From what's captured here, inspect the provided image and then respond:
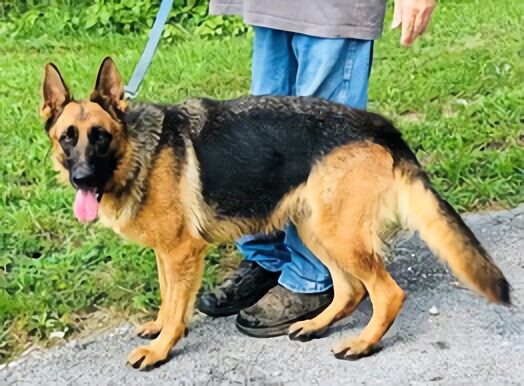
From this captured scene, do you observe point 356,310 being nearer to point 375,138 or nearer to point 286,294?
point 286,294

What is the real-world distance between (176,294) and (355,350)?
747mm

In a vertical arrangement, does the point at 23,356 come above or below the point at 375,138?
below

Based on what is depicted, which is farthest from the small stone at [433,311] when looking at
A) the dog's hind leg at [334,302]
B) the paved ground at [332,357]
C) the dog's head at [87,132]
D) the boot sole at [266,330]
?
the dog's head at [87,132]

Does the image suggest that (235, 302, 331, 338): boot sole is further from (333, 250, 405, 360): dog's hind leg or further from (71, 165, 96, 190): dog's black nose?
(71, 165, 96, 190): dog's black nose

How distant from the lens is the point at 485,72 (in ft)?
23.8

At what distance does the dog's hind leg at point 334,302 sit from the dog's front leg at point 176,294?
0.46 meters

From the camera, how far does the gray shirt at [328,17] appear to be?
3.72m

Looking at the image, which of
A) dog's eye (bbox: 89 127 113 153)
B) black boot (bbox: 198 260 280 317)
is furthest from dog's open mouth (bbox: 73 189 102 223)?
black boot (bbox: 198 260 280 317)

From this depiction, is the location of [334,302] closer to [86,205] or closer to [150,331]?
[150,331]

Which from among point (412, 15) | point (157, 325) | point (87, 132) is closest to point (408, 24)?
point (412, 15)

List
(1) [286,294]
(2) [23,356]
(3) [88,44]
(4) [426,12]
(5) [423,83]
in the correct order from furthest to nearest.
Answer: (3) [88,44]
(5) [423,83]
(1) [286,294]
(2) [23,356]
(4) [426,12]

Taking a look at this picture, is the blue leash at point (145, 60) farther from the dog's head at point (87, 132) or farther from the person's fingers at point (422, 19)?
the person's fingers at point (422, 19)

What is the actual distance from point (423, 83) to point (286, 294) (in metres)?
3.29

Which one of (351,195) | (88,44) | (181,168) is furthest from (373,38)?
(88,44)
